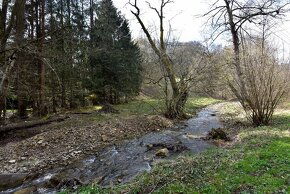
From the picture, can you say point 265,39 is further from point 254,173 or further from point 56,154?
point 56,154

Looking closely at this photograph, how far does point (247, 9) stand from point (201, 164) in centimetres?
1271

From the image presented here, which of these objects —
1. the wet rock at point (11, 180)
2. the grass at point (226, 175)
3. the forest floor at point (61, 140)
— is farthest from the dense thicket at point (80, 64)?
the grass at point (226, 175)

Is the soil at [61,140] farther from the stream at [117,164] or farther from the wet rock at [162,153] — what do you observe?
the wet rock at [162,153]

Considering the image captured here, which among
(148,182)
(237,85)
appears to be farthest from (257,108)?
(148,182)

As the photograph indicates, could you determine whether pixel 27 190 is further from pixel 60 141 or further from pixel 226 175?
pixel 226 175

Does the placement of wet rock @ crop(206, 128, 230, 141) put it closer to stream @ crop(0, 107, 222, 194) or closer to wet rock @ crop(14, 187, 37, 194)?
stream @ crop(0, 107, 222, 194)

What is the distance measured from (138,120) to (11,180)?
751 cm

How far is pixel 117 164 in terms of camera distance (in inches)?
291

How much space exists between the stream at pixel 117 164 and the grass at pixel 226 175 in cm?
90

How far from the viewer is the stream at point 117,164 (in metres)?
6.09

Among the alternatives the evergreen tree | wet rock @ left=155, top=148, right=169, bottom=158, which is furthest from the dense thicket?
wet rock @ left=155, top=148, right=169, bottom=158

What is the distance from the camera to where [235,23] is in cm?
1539

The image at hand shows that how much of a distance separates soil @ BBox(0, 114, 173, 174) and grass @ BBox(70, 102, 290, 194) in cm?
316

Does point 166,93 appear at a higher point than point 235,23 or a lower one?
lower
